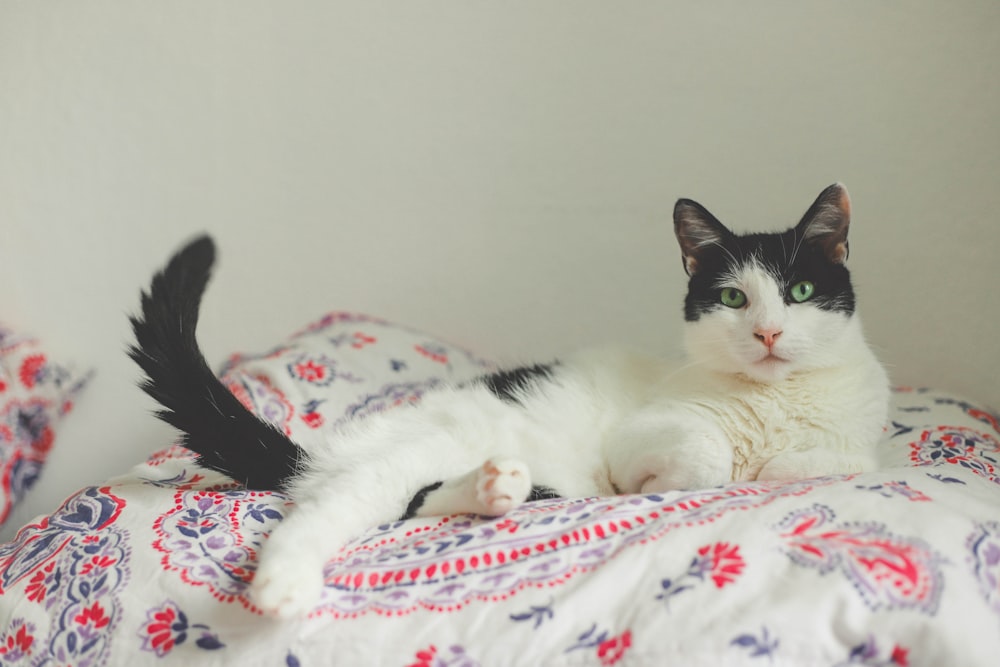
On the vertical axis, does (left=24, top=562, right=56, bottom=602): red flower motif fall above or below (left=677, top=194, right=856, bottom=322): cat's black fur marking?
below

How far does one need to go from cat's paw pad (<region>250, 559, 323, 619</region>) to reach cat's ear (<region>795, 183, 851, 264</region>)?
2.97 ft

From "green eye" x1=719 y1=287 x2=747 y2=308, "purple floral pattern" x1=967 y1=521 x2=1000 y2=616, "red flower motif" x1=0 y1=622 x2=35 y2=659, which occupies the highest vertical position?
"green eye" x1=719 y1=287 x2=747 y2=308

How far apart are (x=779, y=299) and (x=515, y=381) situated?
491 millimetres

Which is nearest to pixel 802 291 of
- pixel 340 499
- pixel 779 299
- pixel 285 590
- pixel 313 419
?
pixel 779 299

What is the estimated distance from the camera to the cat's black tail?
1.13m

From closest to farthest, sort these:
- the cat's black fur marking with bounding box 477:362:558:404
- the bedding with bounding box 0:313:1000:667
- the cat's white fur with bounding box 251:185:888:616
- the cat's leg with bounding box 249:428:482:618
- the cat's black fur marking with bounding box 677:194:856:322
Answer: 1. the bedding with bounding box 0:313:1000:667
2. the cat's leg with bounding box 249:428:482:618
3. the cat's white fur with bounding box 251:185:888:616
4. the cat's black fur marking with bounding box 677:194:856:322
5. the cat's black fur marking with bounding box 477:362:558:404

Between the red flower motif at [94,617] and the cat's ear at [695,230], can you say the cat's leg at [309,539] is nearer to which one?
the red flower motif at [94,617]

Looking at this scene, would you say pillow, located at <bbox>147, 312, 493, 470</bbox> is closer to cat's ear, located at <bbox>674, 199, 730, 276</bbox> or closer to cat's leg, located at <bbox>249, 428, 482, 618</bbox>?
cat's leg, located at <bbox>249, 428, 482, 618</bbox>

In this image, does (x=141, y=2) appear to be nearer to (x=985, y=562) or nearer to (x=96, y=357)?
(x=96, y=357)

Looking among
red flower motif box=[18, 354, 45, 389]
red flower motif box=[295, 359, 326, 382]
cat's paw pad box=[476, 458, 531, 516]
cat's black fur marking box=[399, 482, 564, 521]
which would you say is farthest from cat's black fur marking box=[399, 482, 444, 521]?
red flower motif box=[18, 354, 45, 389]

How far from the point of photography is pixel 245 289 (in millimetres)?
2197

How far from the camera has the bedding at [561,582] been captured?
0.74m

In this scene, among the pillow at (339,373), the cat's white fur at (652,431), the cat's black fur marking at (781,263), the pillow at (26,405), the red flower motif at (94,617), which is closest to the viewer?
the red flower motif at (94,617)

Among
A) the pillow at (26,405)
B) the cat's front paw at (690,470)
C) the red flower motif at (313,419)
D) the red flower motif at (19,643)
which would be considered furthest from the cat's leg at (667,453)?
the pillow at (26,405)
